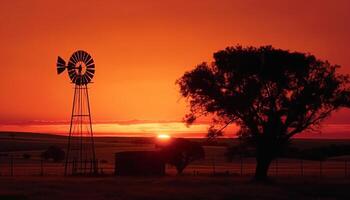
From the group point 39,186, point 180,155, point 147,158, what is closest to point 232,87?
point 147,158

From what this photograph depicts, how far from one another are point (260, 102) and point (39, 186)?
18.4 metres

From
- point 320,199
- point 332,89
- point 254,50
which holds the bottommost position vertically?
point 320,199

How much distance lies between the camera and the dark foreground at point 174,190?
1457 inches

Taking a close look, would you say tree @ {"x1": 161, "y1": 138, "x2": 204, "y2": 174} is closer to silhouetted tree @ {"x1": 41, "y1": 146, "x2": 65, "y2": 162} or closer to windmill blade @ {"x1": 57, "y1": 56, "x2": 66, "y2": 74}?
windmill blade @ {"x1": 57, "y1": 56, "x2": 66, "y2": 74}

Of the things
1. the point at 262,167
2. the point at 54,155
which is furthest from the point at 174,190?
the point at 54,155

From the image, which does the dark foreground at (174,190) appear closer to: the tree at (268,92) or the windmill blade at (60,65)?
the tree at (268,92)

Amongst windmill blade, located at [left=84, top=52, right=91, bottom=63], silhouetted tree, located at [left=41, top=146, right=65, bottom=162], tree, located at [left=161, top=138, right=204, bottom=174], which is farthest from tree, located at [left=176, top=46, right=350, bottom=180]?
silhouetted tree, located at [left=41, top=146, right=65, bottom=162]

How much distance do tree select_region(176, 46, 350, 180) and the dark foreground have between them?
14.1 feet

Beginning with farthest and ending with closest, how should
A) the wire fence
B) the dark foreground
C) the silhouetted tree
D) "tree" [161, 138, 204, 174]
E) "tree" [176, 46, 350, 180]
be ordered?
the silhouetted tree
"tree" [161, 138, 204, 174]
the wire fence
"tree" [176, 46, 350, 180]
the dark foreground

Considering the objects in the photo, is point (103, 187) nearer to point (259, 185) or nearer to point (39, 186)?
point (39, 186)

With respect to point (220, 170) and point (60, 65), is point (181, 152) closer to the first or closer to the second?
point (220, 170)

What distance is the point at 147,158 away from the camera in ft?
197

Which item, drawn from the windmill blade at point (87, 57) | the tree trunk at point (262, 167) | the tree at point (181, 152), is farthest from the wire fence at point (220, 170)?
the windmill blade at point (87, 57)

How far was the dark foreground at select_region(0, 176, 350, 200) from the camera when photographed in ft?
121
